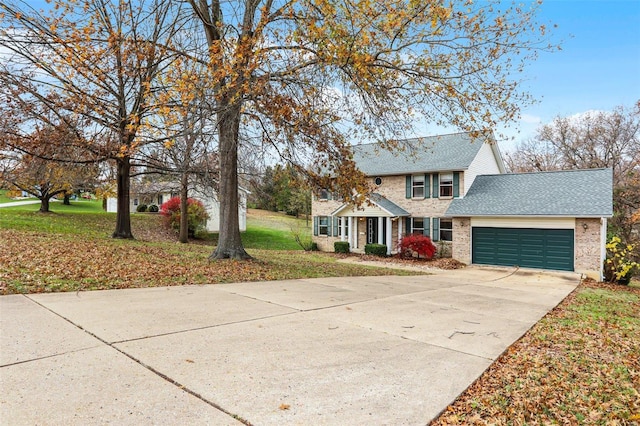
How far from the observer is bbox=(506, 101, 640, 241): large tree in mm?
25578

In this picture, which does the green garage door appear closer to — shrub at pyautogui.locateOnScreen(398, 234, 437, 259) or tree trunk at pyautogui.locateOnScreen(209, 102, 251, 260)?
shrub at pyautogui.locateOnScreen(398, 234, 437, 259)

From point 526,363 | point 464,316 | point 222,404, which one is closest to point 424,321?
point 464,316

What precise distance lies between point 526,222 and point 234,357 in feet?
59.9

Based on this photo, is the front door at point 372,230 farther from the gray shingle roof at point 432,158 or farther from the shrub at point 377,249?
the gray shingle roof at point 432,158

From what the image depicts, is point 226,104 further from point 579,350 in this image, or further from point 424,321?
point 579,350

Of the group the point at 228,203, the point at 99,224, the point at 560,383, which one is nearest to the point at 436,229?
the point at 228,203

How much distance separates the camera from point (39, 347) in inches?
157

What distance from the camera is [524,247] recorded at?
747 inches

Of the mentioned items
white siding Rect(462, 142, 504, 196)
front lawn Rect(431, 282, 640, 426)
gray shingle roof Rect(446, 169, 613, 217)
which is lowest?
front lawn Rect(431, 282, 640, 426)

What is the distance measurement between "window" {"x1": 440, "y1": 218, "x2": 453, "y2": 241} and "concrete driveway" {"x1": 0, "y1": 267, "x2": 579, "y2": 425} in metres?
14.9

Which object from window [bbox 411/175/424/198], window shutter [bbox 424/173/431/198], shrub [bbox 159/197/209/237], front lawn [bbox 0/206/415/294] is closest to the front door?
window [bbox 411/175/424/198]

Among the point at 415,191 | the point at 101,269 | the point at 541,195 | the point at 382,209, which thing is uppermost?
the point at 415,191

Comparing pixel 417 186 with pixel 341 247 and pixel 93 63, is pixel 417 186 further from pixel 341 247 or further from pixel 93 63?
pixel 93 63

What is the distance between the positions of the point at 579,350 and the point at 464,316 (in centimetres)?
186
